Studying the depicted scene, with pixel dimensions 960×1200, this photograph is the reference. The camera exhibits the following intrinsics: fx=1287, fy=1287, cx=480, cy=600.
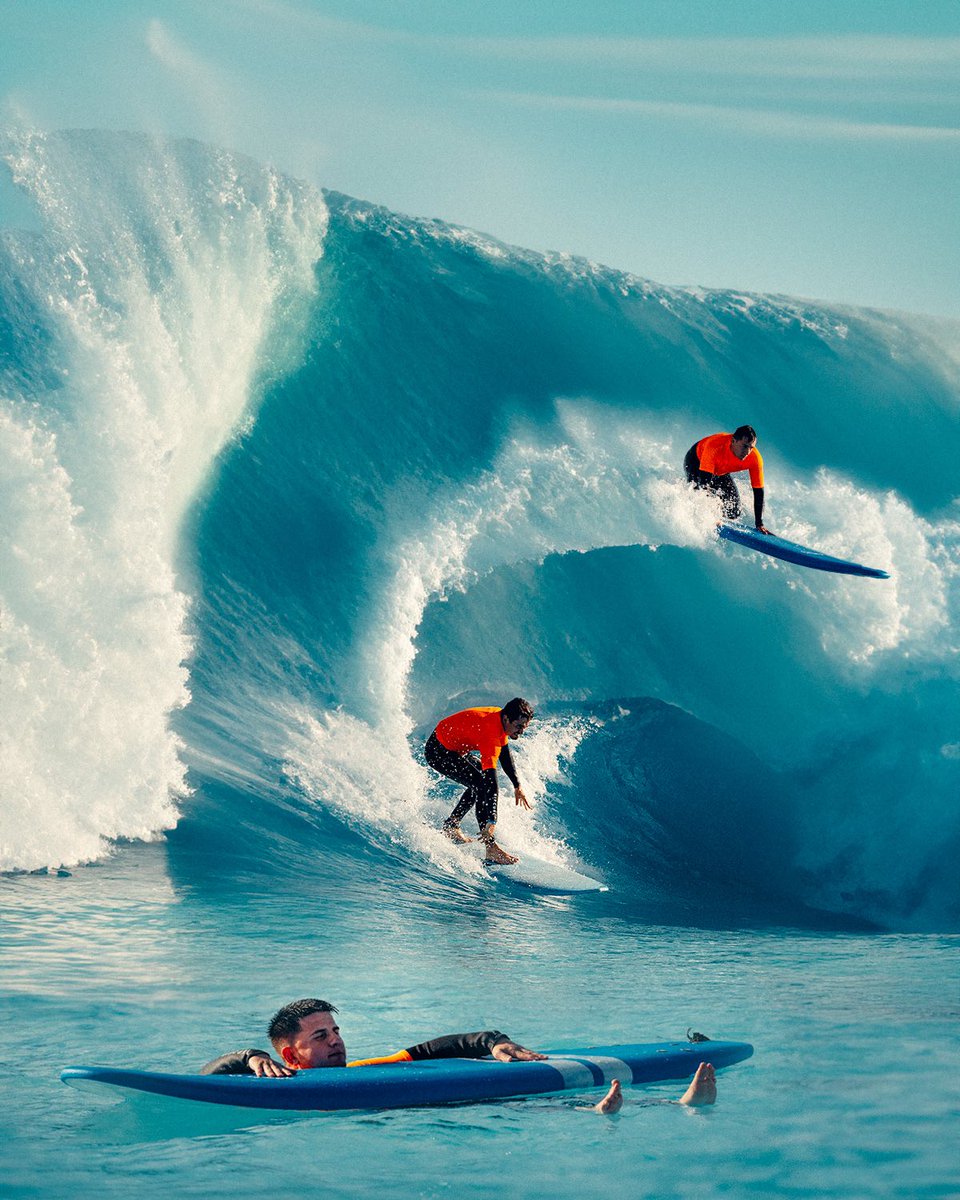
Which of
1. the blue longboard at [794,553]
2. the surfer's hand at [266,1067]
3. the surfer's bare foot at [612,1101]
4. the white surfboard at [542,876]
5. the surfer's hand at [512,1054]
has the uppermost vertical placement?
the blue longboard at [794,553]

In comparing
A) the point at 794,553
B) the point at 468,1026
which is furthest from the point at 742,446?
the point at 468,1026

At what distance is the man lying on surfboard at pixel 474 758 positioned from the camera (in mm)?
7812

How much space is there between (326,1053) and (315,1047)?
0.15ft

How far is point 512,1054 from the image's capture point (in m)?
4.84

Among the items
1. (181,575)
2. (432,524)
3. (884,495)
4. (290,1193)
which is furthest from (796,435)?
(290,1193)

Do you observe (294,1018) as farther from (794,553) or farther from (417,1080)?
(794,553)

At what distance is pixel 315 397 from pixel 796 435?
5498 mm

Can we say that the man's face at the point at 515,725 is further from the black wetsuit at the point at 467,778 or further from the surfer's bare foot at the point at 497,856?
the surfer's bare foot at the point at 497,856

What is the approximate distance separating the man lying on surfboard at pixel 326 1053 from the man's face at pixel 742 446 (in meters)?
5.50

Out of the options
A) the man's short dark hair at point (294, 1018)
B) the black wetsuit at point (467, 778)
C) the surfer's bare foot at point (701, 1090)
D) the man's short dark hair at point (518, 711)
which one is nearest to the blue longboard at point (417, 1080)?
the man's short dark hair at point (294, 1018)

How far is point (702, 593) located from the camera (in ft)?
42.8

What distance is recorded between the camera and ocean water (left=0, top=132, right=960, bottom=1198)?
4758mm

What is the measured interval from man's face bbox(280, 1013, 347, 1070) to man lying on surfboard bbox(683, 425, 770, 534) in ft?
18.9

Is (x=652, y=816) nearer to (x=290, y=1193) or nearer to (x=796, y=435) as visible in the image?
(x=796, y=435)
